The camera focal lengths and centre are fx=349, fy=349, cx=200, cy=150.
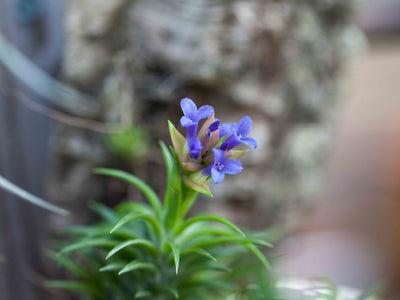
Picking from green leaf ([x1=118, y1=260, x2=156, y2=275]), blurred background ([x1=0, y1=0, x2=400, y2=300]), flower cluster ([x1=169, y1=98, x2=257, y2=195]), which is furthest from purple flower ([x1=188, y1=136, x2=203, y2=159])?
blurred background ([x1=0, y1=0, x2=400, y2=300])

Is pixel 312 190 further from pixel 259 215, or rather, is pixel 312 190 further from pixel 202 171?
pixel 202 171

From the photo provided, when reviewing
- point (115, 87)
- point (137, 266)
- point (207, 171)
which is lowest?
point (137, 266)

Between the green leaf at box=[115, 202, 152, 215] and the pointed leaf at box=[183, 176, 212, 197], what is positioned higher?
the green leaf at box=[115, 202, 152, 215]

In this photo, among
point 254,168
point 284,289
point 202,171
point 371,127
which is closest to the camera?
point 202,171

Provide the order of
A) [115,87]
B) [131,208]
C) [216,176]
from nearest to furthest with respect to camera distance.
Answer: [216,176] < [131,208] < [115,87]

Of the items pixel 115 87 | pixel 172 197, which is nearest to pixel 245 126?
pixel 172 197

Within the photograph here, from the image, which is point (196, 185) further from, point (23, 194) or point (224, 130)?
point (23, 194)

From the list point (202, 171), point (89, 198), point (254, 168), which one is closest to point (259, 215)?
point (254, 168)

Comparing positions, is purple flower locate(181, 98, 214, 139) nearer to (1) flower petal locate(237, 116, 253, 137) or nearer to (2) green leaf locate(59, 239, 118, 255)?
(1) flower petal locate(237, 116, 253, 137)
